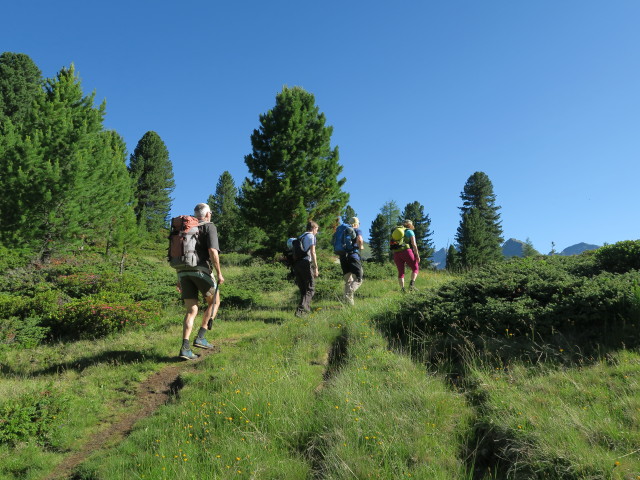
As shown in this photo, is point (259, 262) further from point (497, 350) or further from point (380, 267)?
point (497, 350)

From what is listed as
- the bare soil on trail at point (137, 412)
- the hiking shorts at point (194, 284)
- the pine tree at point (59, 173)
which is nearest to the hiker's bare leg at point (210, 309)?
the hiking shorts at point (194, 284)

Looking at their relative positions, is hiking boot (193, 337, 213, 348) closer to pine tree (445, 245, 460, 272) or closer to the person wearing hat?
the person wearing hat


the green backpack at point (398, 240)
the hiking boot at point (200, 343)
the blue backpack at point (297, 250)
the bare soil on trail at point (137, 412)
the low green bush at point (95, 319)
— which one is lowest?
the bare soil on trail at point (137, 412)

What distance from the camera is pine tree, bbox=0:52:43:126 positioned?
3097 centimetres

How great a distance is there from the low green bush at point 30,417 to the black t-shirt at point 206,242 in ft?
8.12

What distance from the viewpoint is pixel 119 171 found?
2173 centimetres

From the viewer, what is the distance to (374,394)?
12.7 feet

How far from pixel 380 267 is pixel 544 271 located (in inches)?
390

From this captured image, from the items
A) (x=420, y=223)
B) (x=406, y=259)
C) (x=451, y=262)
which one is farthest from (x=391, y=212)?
(x=406, y=259)

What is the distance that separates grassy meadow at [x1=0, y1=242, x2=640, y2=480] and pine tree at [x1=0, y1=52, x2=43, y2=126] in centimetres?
3258

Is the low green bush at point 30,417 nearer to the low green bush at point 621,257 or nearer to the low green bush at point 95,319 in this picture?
the low green bush at point 95,319

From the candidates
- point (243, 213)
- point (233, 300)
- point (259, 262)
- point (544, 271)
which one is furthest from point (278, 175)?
point (544, 271)

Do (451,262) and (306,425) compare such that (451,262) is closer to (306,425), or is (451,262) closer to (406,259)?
(406,259)

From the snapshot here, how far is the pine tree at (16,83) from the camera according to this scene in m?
31.0
